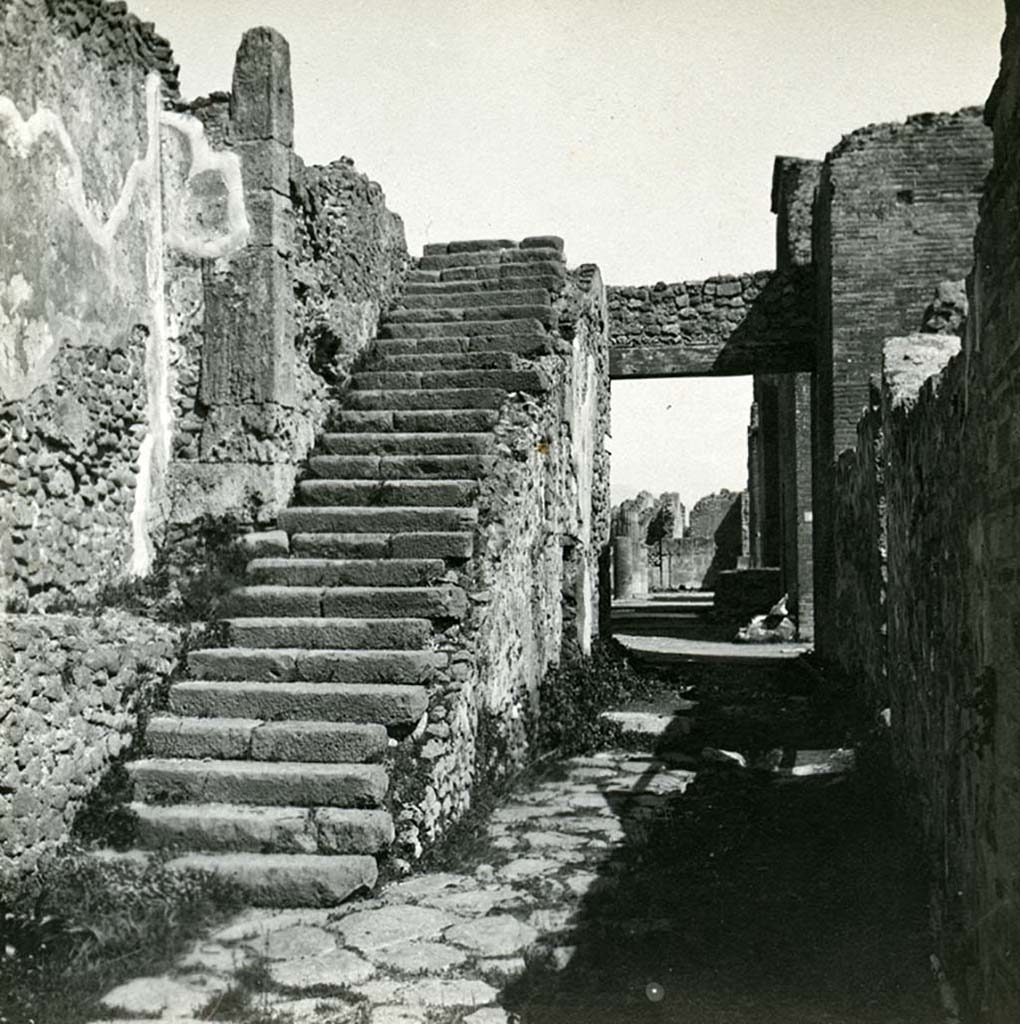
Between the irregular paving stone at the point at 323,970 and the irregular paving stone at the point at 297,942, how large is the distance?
5cm

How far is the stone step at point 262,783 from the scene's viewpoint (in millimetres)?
5449

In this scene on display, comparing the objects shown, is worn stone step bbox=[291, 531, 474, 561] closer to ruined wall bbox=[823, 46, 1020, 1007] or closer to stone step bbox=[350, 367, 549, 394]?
stone step bbox=[350, 367, 549, 394]

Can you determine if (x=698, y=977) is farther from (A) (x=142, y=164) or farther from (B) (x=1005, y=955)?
(A) (x=142, y=164)

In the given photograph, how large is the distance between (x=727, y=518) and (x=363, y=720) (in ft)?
102

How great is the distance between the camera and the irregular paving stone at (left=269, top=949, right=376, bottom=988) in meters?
4.10

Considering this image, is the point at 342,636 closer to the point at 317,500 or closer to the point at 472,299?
the point at 317,500

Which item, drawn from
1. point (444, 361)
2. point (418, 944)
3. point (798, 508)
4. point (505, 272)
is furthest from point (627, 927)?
point (798, 508)

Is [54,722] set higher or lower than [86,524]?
lower

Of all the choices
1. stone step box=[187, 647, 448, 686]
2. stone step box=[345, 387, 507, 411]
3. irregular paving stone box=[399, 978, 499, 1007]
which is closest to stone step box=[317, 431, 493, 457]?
stone step box=[345, 387, 507, 411]

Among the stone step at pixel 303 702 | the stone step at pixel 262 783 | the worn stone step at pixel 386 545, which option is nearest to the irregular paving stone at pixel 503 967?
the stone step at pixel 262 783

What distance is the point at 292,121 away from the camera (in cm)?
798

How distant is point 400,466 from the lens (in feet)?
26.0

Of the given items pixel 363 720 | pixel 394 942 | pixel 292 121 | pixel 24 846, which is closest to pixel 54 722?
pixel 24 846

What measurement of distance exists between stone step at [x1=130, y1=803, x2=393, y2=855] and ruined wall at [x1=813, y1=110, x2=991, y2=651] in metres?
8.90
